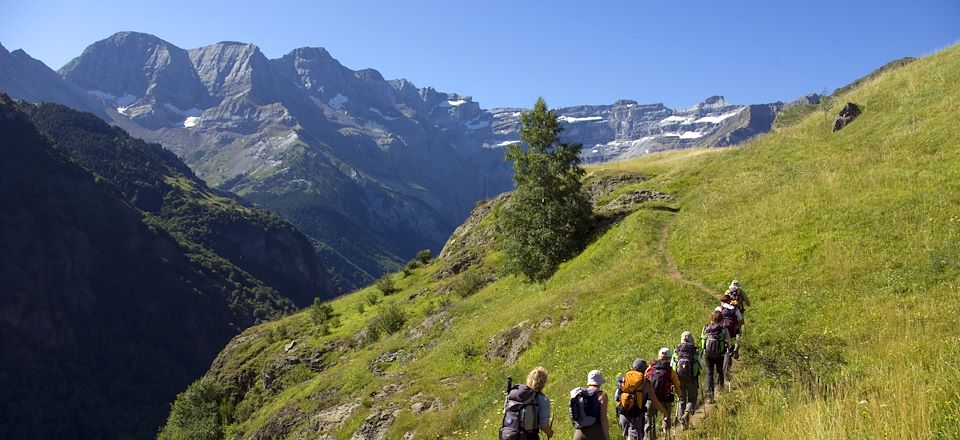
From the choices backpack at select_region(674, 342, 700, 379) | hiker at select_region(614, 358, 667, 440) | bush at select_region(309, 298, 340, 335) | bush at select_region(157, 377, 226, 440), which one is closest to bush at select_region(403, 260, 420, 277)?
bush at select_region(309, 298, 340, 335)

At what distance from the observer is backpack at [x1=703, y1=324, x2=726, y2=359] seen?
15508 mm

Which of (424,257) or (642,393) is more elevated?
(642,393)

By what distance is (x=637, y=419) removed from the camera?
43.3ft

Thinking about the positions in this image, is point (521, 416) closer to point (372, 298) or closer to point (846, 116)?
point (846, 116)

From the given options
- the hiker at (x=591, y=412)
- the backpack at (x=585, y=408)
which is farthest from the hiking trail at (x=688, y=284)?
A: the backpack at (x=585, y=408)

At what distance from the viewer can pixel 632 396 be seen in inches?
513

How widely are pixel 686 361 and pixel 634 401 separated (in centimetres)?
252

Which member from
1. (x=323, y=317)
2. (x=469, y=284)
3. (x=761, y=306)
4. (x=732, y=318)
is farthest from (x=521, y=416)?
(x=323, y=317)

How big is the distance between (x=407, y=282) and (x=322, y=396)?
3376 centimetres

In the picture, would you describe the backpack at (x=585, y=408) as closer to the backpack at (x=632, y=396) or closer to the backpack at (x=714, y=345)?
the backpack at (x=632, y=396)

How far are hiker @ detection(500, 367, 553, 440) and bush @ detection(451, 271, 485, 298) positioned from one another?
40268mm

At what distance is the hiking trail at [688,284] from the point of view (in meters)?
14.2

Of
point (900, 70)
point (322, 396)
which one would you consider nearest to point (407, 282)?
point (322, 396)

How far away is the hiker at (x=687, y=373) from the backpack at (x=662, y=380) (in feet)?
2.69
